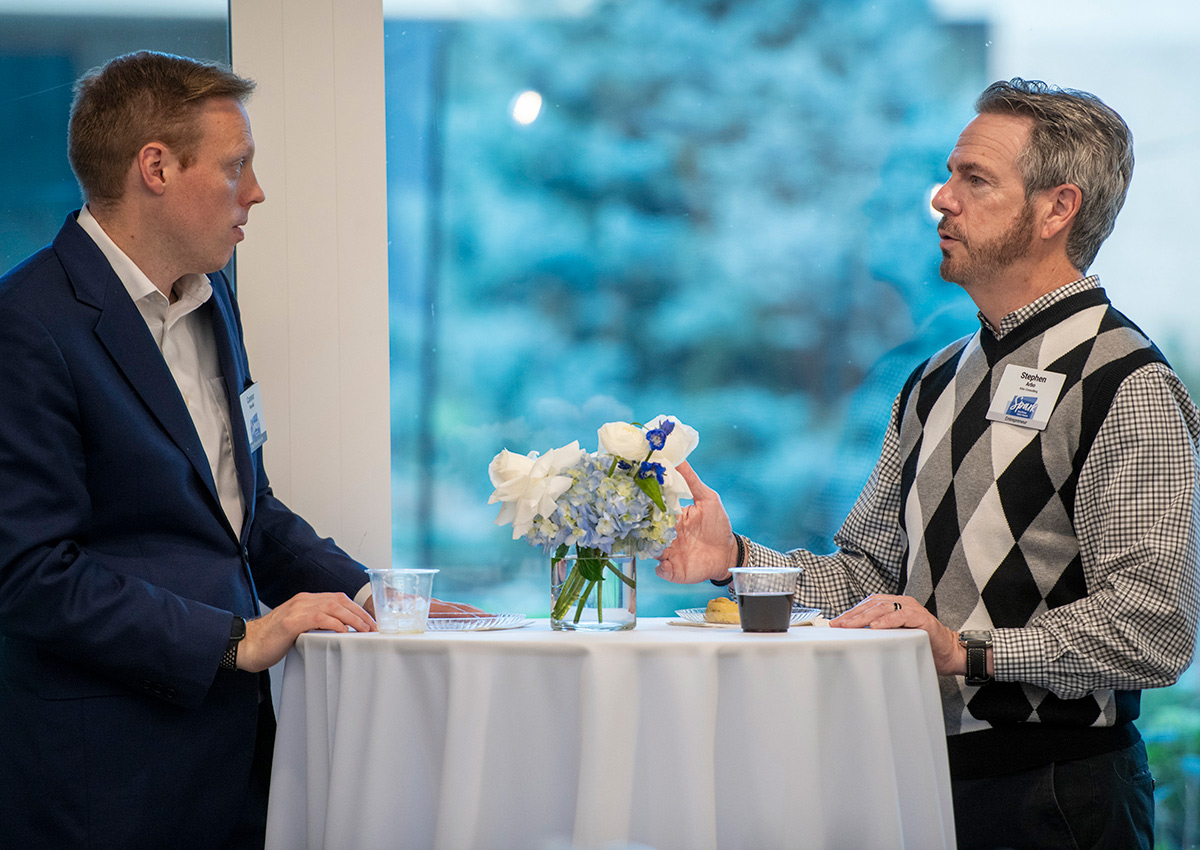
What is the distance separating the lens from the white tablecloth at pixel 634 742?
1722mm

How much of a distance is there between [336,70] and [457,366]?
89 centimetres

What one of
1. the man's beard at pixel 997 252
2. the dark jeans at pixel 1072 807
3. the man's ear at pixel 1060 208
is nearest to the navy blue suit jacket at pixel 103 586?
the dark jeans at pixel 1072 807

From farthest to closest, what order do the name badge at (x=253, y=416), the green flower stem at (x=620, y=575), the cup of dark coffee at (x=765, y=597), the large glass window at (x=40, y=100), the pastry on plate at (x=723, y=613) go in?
1. the large glass window at (x=40, y=100)
2. the name badge at (x=253, y=416)
3. the pastry on plate at (x=723, y=613)
4. the green flower stem at (x=620, y=575)
5. the cup of dark coffee at (x=765, y=597)

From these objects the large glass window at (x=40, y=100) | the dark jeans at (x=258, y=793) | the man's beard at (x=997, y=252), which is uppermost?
the large glass window at (x=40, y=100)

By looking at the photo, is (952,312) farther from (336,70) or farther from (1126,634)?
(336,70)

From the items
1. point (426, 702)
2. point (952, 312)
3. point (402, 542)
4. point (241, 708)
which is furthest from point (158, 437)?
point (952, 312)

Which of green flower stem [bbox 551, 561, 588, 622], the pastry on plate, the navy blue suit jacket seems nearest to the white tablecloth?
green flower stem [bbox 551, 561, 588, 622]

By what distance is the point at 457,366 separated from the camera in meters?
3.13

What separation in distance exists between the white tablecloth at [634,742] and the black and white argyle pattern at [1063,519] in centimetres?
35

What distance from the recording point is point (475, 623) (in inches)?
81.6

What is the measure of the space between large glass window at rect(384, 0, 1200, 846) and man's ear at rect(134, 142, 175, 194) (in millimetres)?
956

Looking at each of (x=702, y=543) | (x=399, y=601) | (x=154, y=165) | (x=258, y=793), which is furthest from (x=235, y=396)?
(x=702, y=543)

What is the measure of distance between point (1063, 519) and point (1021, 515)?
78 mm

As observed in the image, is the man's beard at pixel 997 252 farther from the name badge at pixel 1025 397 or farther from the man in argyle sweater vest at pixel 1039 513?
the name badge at pixel 1025 397
